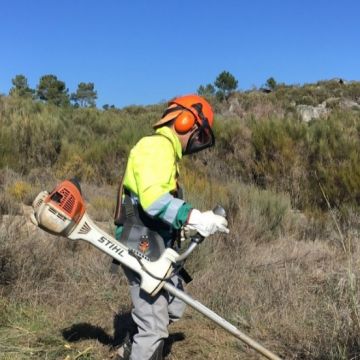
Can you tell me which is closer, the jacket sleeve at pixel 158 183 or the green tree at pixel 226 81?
the jacket sleeve at pixel 158 183

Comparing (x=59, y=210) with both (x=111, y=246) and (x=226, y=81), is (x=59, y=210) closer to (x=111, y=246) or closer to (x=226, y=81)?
(x=111, y=246)

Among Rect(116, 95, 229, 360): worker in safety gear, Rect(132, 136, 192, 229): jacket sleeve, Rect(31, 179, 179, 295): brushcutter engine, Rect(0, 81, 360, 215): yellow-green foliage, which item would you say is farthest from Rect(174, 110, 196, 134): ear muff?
Rect(0, 81, 360, 215): yellow-green foliage

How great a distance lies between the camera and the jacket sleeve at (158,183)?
306 cm

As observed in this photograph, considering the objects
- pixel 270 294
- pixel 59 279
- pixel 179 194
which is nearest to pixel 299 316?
pixel 270 294

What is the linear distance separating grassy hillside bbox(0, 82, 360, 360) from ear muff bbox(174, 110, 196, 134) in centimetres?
129

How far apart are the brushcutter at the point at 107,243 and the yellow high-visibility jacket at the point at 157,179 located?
20 centimetres

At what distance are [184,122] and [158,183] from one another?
20.8 inches

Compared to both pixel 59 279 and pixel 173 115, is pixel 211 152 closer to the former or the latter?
pixel 59 279

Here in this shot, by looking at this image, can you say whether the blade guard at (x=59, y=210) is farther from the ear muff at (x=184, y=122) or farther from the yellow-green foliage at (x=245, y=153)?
the yellow-green foliage at (x=245, y=153)

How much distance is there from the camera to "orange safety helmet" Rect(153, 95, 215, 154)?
136 inches

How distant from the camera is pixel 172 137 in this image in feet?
11.1

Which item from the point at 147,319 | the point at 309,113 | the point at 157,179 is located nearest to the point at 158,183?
the point at 157,179

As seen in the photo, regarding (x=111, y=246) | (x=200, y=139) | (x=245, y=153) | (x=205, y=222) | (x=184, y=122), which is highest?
(x=184, y=122)

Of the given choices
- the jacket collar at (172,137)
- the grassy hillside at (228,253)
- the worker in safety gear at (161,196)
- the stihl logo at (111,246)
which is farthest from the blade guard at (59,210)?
the grassy hillside at (228,253)
